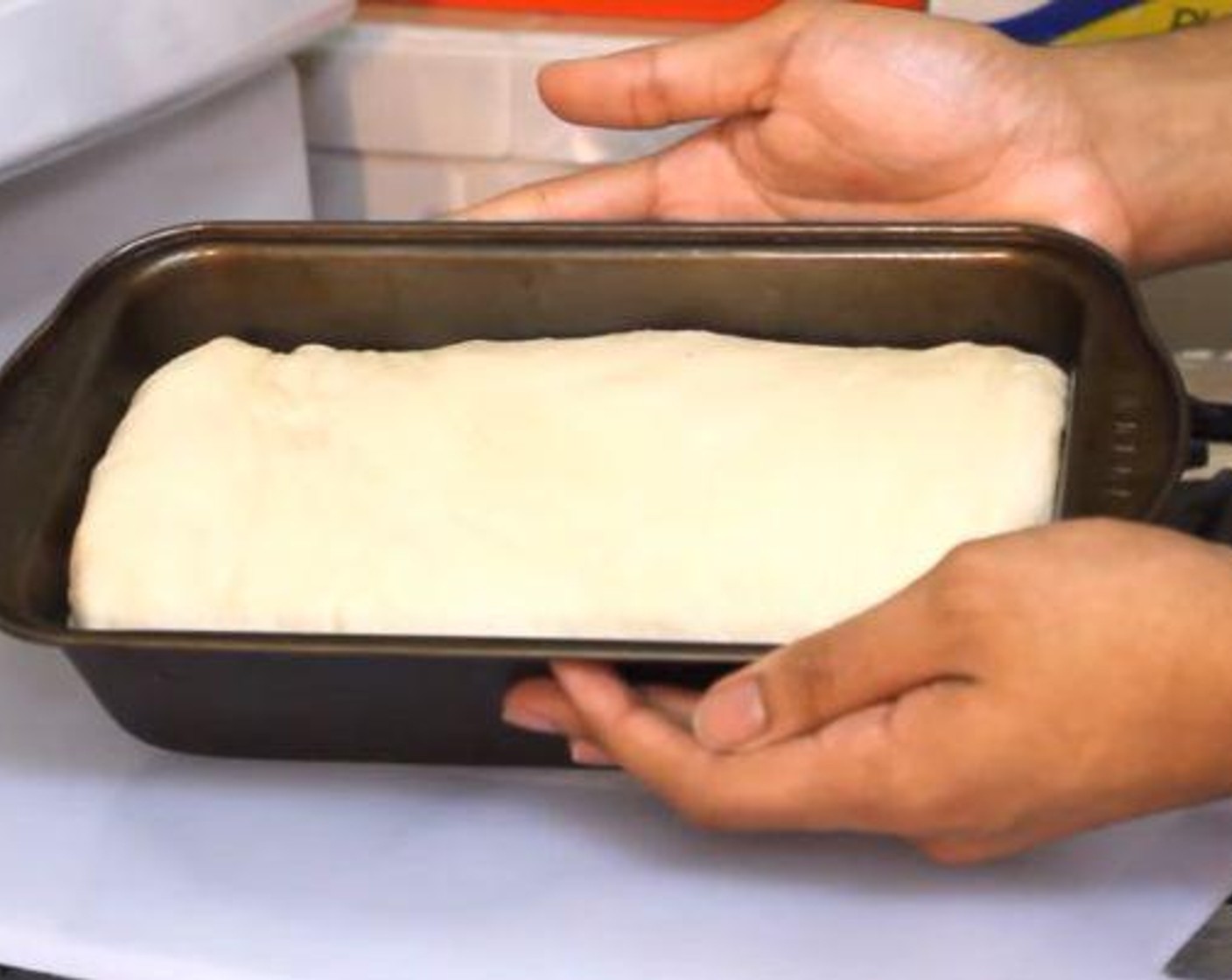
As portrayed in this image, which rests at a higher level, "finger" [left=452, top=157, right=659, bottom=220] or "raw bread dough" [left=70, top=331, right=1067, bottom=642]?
"finger" [left=452, top=157, right=659, bottom=220]

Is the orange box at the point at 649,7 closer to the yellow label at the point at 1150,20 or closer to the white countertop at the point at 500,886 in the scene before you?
the yellow label at the point at 1150,20

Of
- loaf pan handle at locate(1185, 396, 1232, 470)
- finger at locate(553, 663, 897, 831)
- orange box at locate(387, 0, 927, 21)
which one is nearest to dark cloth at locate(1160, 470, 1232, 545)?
loaf pan handle at locate(1185, 396, 1232, 470)

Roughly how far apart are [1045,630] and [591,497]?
0.21 metres

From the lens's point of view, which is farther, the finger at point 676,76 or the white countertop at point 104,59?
the finger at point 676,76

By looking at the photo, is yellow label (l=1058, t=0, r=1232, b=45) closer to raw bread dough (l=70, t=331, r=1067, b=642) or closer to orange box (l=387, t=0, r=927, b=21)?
orange box (l=387, t=0, r=927, b=21)

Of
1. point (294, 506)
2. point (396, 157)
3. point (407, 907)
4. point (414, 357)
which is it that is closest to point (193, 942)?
point (407, 907)

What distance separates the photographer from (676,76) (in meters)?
0.89

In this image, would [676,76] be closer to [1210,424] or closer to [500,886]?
[1210,424]

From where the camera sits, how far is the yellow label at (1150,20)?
102cm

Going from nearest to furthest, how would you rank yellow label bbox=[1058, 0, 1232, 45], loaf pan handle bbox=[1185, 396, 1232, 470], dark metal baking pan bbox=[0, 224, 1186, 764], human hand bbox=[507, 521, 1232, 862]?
human hand bbox=[507, 521, 1232, 862]
dark metal baking pan bbox=[0, 224, 1186, 764]
loaf pan handle bbox=[1185, 396, 1232, 470]
yellow label bbox=[1058, 0, 1232, 45]

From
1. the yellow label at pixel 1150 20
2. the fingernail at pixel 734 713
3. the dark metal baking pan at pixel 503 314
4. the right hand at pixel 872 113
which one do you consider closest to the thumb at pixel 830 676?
the fingernail at pixel 734 713

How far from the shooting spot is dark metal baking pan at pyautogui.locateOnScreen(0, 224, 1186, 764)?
0.70 meters

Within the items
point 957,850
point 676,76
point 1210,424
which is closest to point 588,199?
point 676,76

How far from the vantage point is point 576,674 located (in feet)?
2.01
